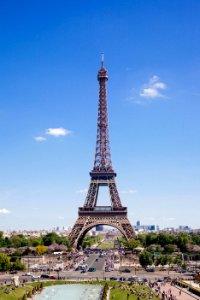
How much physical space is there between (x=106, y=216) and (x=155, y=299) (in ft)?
202

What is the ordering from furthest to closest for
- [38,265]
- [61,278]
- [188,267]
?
[38,265]
[188,267]
[61,278]

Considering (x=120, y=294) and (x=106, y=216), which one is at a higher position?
(x=106, y=216)

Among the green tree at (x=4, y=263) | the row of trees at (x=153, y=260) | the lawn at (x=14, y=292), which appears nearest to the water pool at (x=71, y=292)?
the lawn at (x=14, y=292)

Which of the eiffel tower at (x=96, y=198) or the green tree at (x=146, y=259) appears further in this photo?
the eiffel tower at (x=96, y=198)

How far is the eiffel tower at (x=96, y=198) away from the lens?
110 m

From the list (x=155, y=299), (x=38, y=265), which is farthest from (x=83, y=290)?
(x=38, y=265)

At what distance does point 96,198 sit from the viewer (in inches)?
4550

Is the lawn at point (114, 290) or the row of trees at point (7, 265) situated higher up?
the row of trees at point (7, 265)

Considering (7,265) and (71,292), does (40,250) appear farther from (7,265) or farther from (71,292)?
(71,292)

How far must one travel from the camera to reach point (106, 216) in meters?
112

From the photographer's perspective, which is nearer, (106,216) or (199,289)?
(199,289)

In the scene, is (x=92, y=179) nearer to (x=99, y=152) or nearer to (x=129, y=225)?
(x=99, y=152)

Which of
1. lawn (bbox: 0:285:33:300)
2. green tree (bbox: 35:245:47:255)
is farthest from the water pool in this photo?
green tree (bbox: 35:245:47:255)

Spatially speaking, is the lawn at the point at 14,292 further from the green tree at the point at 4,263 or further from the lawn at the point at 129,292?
the green tree at the point at 4,263
